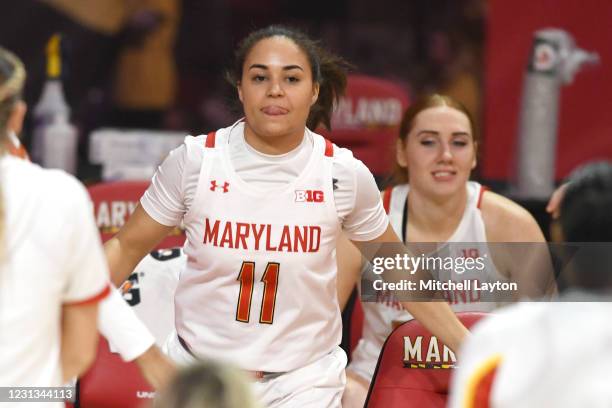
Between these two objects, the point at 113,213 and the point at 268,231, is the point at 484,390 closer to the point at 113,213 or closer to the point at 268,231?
the point at 268,231

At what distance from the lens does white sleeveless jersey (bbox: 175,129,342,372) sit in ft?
9.79

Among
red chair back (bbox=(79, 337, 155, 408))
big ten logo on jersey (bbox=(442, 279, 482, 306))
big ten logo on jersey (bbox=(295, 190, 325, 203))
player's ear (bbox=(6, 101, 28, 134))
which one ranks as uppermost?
player's ear (bbox=(6, 101, 28, 134))

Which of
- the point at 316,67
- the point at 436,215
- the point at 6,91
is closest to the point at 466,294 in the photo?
the point at 436,215

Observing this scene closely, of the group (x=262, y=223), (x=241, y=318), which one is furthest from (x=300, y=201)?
(x=241, y=318)

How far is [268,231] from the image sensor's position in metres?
2.98

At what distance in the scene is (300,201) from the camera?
9.87 feet

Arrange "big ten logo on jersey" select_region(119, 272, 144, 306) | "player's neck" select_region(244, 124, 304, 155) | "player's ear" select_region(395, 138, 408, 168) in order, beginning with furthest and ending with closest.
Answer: "player's ear" select_region(395, 138, 408, 168) → "big ten logo on jersey" select_region(119, 272, 144, 306) → "player's neck" select_region(244, 124, 304, 155)

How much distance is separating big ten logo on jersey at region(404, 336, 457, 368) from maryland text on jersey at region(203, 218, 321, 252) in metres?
0.39

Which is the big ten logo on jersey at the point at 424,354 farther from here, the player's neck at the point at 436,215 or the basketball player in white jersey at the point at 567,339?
the basketball player in white jersey at the point at 567,339

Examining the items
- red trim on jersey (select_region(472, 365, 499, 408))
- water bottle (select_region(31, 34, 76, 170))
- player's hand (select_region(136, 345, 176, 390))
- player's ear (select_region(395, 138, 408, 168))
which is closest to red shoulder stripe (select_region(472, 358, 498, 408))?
red trim on jersey (select_region(472, 365, 499, 408))

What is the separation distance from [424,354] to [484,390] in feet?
3.60

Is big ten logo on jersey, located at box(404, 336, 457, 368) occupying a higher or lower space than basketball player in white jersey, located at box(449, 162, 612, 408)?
lower

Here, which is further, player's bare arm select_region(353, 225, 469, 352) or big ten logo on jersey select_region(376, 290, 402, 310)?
big ten logo on jersey select_region(376, 290, 402, 310)

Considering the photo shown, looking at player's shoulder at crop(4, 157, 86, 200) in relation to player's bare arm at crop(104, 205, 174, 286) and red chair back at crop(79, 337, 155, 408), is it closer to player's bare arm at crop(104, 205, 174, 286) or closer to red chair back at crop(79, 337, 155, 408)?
player's bare arm at crop(104, 205, 174, 286)
